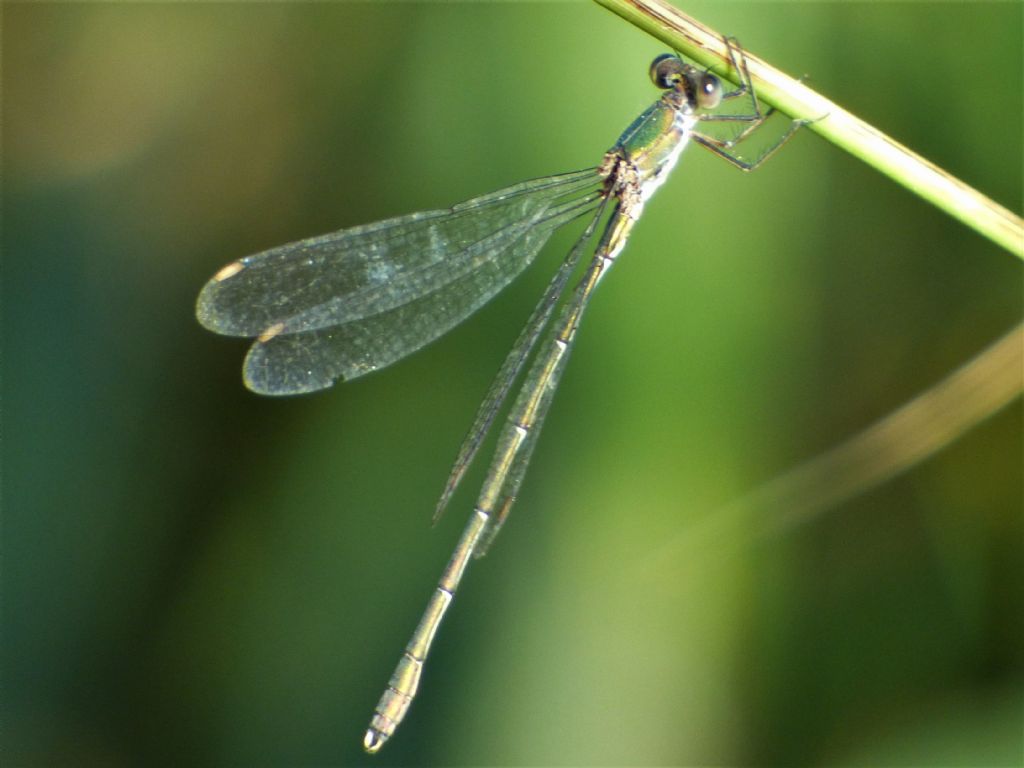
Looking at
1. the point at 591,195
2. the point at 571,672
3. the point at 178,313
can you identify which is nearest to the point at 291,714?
the point at 571,672

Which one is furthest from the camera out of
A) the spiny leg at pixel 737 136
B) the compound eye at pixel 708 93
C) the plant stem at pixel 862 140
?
the compound eye at pixel 708 93

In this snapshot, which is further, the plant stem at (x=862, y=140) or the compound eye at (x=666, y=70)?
the compound eye at (x=666, y=70)

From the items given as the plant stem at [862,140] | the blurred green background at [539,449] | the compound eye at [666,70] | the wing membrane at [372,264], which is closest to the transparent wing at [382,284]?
the wing membrane at [372,264]

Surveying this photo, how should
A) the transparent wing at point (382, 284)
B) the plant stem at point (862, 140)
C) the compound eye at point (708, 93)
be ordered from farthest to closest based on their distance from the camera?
the transparent wing at point (382, 284) → the compound eye at point (708, 93) → the plant stem at point (862, 140)

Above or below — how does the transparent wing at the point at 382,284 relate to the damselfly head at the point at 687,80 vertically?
below

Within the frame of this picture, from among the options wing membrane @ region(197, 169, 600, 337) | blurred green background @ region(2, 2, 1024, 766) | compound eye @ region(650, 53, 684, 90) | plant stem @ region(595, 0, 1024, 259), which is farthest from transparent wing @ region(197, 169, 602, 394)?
plant stem @ region(595, 0, 1024, 259)

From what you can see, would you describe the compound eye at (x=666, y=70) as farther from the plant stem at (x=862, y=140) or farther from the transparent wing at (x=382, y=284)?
the plant stem at (x=862, y=140)

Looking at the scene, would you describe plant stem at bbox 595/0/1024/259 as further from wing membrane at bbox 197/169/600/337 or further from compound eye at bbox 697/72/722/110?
wing membrane at bbox 197/169/600/337

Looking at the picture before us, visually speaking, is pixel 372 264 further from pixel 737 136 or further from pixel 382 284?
pixel 737 136
